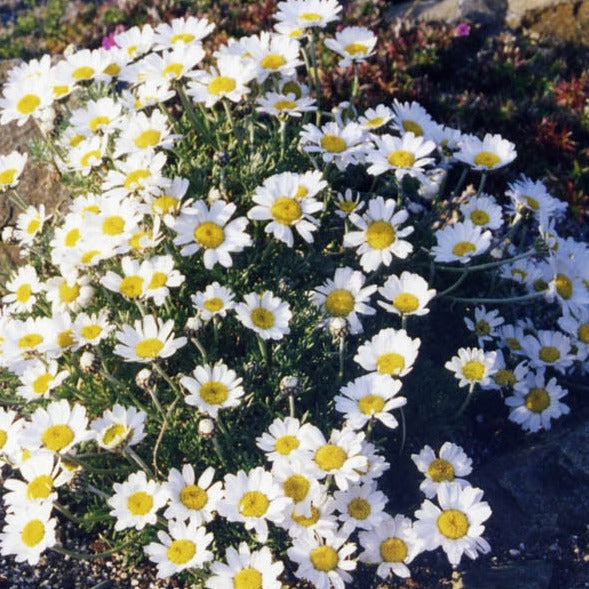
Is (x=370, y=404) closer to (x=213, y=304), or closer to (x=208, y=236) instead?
(x=213, y=304)

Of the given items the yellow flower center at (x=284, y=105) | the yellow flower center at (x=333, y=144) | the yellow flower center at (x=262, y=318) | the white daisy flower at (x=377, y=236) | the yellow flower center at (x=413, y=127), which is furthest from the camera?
the yellow flower center at (x=413, y=127)

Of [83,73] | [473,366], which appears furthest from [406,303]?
[83,73]

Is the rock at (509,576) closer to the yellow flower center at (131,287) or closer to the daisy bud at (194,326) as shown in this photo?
the daisy bud at (194,326)

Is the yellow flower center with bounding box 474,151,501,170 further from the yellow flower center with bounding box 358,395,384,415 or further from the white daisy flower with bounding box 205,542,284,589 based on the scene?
the white daisy flower with bounding box 205,542,284,589

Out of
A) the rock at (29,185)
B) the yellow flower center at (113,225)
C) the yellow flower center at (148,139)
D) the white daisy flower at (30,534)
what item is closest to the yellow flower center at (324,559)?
the white daisy flower at (30,534)

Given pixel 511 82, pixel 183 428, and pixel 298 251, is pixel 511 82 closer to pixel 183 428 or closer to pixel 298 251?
pixel 298 251

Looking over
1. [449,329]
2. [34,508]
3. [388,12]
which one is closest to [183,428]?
[34,508]

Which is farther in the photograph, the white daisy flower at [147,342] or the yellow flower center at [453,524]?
the white daisy flower at [147,342]
